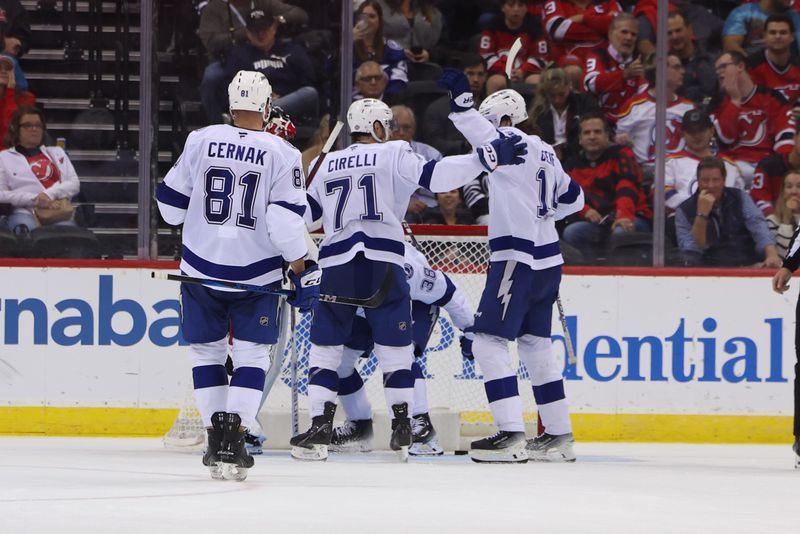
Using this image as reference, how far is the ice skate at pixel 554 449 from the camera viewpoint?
6.18 m

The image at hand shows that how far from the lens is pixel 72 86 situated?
7.65m

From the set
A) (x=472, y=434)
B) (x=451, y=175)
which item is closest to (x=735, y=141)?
(x=472, y=434)

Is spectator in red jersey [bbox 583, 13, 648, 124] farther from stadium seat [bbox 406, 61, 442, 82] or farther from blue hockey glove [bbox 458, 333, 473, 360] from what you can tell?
blue hockey glove [bbox 458, 333, 473, 360]

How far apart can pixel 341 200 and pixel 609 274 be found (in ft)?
6.56

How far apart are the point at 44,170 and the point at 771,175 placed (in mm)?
3773

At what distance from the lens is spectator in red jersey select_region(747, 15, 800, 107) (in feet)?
26.3

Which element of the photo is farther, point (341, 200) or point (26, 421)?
point (26, 421)

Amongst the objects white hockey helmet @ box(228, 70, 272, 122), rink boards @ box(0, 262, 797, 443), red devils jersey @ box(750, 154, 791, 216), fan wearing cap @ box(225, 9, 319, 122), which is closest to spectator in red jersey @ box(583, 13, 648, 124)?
red devils jersey @ box(750, 154, 791, 216)

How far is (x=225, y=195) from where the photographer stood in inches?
196

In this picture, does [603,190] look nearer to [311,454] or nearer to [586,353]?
[586,353]

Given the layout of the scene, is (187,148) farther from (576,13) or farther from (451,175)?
(576,13)

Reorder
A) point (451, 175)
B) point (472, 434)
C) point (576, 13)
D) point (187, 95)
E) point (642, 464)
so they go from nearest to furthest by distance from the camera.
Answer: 1. point (451, 175)
2. point (642, 464)
3. point (472, 434)
4. point (187, 95)
5. point (576, 13)

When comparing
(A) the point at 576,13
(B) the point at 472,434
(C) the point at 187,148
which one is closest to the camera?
(C) the point at 187,148

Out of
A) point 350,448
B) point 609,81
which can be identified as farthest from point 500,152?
point 609,81
